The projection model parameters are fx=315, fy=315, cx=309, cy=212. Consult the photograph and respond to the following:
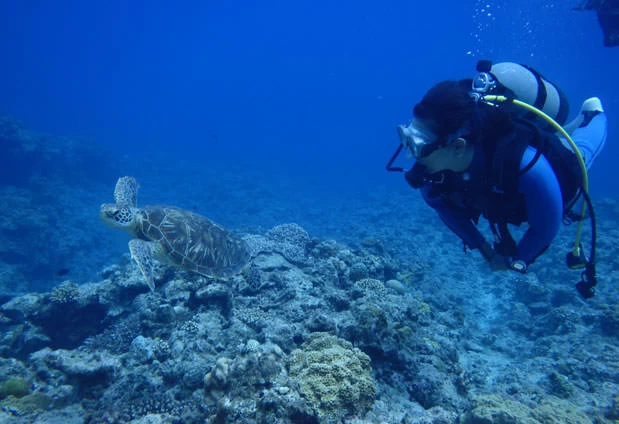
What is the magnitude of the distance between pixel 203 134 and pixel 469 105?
103416 mm

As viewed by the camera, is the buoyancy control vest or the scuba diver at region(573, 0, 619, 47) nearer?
the buoyancy control vest

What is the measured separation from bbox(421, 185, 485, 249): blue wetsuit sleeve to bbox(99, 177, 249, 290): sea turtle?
12.8 feet

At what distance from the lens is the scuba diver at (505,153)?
95.2 inches

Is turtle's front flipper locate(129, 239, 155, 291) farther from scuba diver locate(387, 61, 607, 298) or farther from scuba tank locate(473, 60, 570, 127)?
scuba tank locate(473, 60, 570, 127)

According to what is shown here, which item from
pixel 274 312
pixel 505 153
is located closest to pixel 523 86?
pixel 505 153

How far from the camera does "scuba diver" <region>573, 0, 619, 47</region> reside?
31.6 ft

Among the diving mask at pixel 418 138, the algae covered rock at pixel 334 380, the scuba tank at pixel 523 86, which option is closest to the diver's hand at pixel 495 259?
the scuba tank at pixel 523 86

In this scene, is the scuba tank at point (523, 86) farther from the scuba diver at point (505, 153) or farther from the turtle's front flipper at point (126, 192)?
the turtle's front flipper at point (126, 192)

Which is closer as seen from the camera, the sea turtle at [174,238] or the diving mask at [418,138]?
the diving mask at [418,138]

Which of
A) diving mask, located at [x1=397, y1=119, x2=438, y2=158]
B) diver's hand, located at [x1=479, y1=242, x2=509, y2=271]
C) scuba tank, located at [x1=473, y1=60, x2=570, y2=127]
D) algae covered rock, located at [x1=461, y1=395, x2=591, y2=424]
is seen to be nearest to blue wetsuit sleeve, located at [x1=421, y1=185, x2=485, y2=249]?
diver's hand, located at [x1=479, y1=242, x2=509, y2=271]

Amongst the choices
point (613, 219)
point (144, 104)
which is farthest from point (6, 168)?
point (144, 104)

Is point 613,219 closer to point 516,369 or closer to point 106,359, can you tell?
point 516,369

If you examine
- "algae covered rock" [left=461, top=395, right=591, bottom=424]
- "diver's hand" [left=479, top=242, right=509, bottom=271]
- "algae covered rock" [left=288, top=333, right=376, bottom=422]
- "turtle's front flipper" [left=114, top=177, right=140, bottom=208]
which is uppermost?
"turtle's front flipper" [left=114, top=177, right=140, bottom=208]

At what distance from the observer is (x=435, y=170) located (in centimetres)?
272
